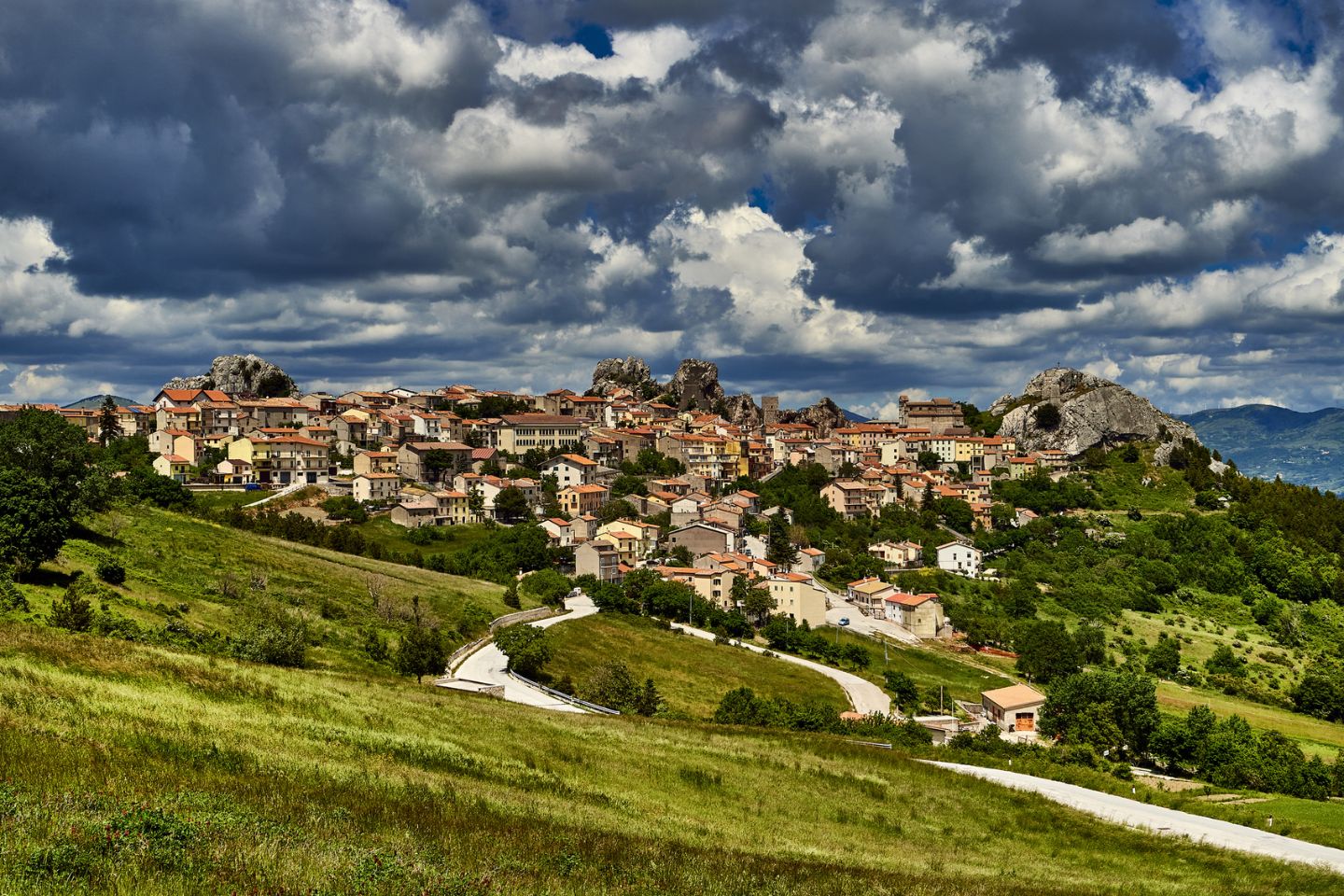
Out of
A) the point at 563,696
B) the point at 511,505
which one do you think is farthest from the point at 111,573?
the point at 511,505

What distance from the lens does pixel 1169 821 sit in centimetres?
2919

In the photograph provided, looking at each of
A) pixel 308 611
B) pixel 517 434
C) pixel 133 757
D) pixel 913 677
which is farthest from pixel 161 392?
pixel 133 757

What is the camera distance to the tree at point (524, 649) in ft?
177

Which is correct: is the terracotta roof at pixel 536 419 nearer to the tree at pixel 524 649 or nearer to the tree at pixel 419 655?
the tree at pixel 524 649

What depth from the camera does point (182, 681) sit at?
22.0 meters

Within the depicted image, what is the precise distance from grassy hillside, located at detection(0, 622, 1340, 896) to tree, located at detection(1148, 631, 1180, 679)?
229 ft

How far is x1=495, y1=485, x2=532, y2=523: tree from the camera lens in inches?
4535

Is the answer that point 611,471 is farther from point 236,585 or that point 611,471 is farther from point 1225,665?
point 236,585

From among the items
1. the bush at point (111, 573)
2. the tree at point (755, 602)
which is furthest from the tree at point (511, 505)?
the bush at point (111, 573)

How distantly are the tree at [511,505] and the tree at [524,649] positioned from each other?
5929 centimetres

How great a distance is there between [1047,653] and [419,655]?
66.3 m

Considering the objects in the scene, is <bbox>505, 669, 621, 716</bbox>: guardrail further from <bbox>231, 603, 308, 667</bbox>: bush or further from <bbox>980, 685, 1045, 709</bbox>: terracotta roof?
<bbox>980, 685, 1045, 709</bbox>: terracotta roof

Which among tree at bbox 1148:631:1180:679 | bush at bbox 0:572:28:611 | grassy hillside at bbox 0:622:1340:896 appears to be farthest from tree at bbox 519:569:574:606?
tree at bbox 1148:631:1180:679

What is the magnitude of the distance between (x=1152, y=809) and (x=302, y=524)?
78.3m
